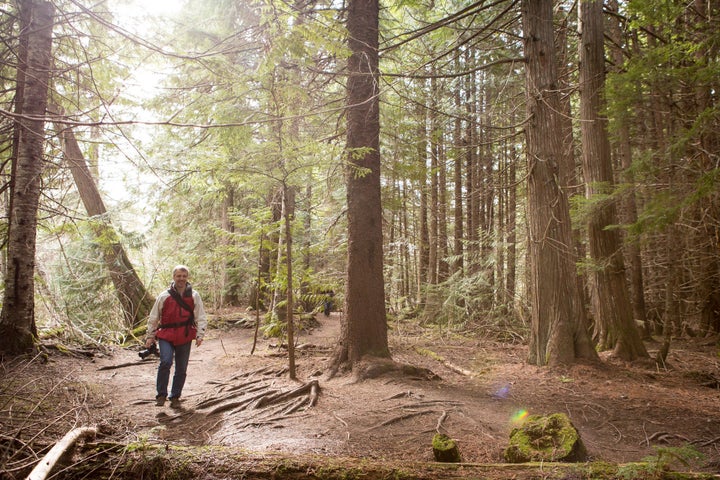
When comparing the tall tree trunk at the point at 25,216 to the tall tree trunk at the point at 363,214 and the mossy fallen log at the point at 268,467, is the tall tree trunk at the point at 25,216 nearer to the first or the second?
the tall tree trunk at the point at 363,214

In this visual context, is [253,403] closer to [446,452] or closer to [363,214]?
[446,452]

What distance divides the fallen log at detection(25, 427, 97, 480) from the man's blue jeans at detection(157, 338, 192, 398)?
3275 mm

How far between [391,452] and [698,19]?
1217cm

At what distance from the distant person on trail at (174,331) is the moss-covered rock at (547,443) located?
4625mm

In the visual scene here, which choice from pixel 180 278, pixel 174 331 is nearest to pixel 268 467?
pixel 174 331

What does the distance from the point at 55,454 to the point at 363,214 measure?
5.59 metres

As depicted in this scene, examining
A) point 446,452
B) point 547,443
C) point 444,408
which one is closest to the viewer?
point 446,452

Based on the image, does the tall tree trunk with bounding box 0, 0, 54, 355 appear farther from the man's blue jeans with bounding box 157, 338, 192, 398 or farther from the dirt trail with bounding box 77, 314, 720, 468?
the man's blue jeans with bounding box 157, 338, 192, 398

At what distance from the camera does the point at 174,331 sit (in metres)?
6.14

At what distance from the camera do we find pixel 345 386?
21.1 feet

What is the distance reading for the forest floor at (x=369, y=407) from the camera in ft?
13.4

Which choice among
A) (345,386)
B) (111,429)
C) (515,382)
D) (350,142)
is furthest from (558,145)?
(111,429)

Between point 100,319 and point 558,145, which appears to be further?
point 100,319

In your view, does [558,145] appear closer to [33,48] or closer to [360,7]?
[360,7]
